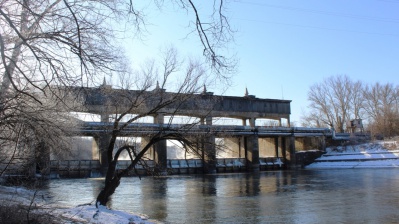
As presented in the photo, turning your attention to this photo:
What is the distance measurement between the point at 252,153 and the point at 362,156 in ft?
52.3

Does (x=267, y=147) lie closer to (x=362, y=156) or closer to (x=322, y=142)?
(x=322, y=142)

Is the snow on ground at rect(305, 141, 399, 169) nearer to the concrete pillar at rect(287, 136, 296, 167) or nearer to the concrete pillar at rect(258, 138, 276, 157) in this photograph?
the concrete pillar at rect(287, 136, 296, 167)

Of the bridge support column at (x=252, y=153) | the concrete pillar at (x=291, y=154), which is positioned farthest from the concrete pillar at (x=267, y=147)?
the bridge support column at (x=252, y=153)

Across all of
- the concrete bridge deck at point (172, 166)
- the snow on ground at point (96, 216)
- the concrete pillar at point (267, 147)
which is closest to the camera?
the snow on ground at point (96, 216)

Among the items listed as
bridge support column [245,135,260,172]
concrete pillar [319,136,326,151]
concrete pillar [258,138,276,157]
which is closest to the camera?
bridge support column [245,135,260,172]

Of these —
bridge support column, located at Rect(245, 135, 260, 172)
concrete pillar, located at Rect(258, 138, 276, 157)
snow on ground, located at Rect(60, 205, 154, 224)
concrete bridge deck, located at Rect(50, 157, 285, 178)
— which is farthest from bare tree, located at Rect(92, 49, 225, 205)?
concrete pillar, located at Rect(258, 138, 276, 157)

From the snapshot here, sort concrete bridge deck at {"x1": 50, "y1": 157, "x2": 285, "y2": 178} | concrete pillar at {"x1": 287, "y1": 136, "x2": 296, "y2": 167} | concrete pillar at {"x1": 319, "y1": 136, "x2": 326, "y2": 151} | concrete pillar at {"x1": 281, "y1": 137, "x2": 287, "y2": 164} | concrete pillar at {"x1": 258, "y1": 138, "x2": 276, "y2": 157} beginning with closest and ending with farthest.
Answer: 1. concrete bridge deck at {"x1": 50, "y1": 157, "x2": 285, "y2": 178}
2. concrete pillar at {"x1": 287, "y1": 136, "x2": 296, "y2": 167}
3. concrete pillar at {"x1": 281, "y1": 137, "x2": 287, "y2": 164}
4. concrete pillar at {"x1": 319, "y1": 136, "x2": 326, "y2": 151}
5. concrete pillar at {"x1": 258, "y1": 138, "x2": 276, "y2": 157}

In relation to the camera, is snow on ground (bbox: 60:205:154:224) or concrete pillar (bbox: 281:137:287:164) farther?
concrete pillar (bbox: 281:137:287:164)

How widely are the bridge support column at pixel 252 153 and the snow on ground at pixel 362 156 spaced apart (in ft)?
30.8

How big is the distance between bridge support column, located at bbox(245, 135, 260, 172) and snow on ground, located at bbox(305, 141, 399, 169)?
30.8ft

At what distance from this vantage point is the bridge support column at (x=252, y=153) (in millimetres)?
54244

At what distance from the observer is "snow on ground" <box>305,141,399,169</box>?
51375 millimetres

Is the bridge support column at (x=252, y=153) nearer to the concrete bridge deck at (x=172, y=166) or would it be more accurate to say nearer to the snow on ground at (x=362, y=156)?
the concrete bridge deck at (x=172, y=166)

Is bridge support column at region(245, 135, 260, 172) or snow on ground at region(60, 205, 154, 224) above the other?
bridge support column at region(245, 135, 260, 172)
